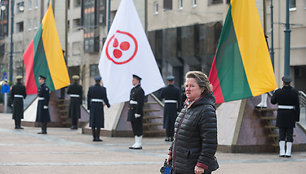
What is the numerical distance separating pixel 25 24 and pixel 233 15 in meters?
53.6

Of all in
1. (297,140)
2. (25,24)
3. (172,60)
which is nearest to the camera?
(297,140)

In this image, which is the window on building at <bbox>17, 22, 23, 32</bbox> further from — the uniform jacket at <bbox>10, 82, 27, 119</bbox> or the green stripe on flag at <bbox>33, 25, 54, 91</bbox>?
the uniform jacket at <bbox>10, 82, 27, 119</bbox>

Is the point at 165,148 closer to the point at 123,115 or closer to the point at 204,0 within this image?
the point at 123,115

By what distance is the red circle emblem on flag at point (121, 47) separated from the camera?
16953mm

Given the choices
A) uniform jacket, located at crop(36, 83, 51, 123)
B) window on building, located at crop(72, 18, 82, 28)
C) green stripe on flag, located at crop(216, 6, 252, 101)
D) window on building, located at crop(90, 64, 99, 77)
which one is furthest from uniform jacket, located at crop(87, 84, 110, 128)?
window on building, located at crop(72, 18, 82, 28)

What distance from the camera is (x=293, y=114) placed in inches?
533

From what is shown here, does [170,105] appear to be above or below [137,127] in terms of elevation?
above

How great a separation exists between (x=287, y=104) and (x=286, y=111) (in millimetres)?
163

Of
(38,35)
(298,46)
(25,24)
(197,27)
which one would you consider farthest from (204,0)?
(25,24)

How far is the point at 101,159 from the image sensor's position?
39.7ft

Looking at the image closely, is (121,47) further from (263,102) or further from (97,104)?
(263,102)

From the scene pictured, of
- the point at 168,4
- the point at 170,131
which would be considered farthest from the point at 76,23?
the point at 170,131

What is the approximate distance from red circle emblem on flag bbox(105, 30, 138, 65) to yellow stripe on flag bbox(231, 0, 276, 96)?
3931mm

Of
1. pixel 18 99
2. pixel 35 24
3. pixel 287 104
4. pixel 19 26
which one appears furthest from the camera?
pixel 19 26
